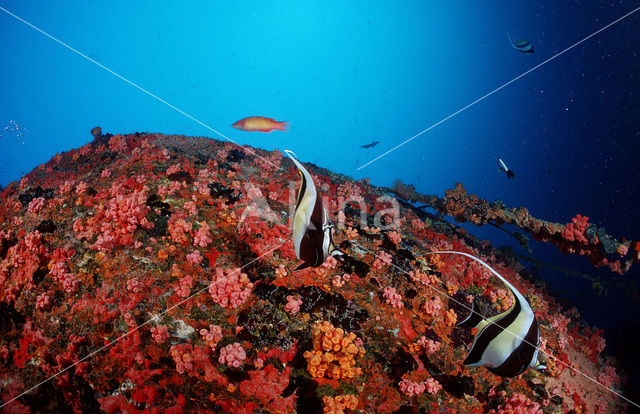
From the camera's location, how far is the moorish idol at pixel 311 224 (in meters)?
1.90

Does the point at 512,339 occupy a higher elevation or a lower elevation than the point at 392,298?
higher

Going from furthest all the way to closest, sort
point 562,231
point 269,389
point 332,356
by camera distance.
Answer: point 562,231
point 332,356
point 269,389

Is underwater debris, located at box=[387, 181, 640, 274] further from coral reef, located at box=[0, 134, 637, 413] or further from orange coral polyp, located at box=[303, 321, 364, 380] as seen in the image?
orange coral polyp, located at box=[303, 321, 364, 380]

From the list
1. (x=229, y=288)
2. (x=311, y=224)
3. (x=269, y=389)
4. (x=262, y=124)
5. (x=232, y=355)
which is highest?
(x=262, y=124)

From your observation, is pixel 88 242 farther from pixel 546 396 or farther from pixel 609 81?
pixel 609 81

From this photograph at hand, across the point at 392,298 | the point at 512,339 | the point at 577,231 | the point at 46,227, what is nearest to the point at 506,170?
the point at 577,231

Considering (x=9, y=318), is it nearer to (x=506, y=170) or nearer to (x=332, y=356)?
(x=332, y=356)

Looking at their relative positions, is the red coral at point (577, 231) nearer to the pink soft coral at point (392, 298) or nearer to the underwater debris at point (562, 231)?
the underwater debris at point (562, 231)

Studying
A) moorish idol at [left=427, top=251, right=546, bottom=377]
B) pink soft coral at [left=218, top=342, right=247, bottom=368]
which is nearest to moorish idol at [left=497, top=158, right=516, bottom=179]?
moorish idol at [left=427, top=251, right=546, bottom=377]

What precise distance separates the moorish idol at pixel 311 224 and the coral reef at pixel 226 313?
1.90 m

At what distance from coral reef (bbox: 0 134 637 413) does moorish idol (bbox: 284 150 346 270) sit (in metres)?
1.90

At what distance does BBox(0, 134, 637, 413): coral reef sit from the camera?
3.04m

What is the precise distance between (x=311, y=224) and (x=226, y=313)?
260cm

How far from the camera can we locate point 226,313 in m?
3.75
